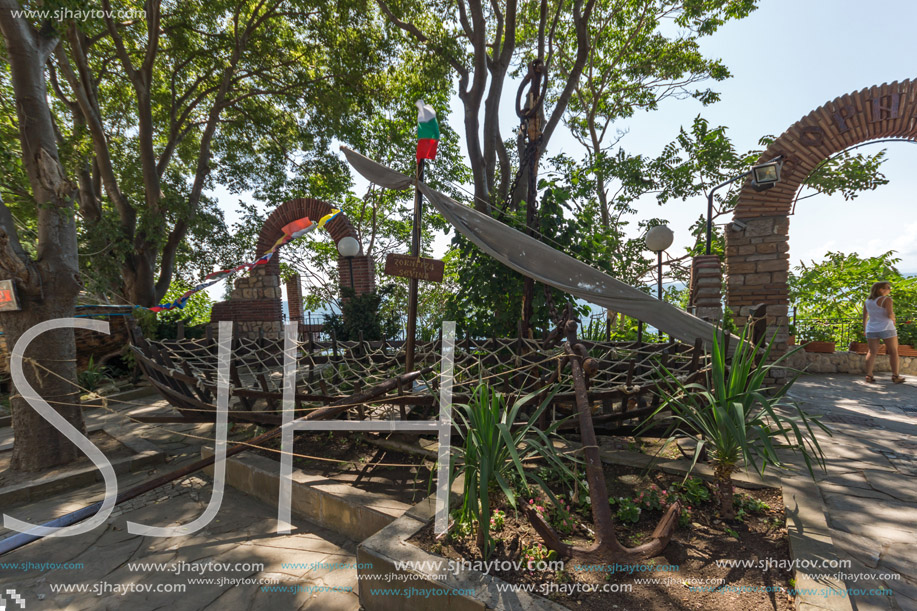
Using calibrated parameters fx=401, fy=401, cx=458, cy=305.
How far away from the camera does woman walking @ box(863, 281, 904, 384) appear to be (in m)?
5.11

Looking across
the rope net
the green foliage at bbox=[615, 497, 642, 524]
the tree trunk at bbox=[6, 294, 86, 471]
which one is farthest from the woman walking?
the tree trunk at bbox=[6, 294, 86, 471]

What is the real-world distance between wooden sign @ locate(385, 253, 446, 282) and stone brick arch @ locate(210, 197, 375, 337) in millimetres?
4578

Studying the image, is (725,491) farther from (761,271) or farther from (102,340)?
(102,340)

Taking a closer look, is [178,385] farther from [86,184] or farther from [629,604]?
[86,184]

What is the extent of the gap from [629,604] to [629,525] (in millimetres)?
557

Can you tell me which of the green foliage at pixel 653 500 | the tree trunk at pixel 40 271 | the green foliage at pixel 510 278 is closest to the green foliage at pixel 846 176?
the green foliage at pixel 510 278

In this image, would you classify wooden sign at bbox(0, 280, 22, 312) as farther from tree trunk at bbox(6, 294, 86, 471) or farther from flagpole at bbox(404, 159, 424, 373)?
flagpole at bbox(404, 159, 424, 373)

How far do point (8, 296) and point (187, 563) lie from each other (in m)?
2.67

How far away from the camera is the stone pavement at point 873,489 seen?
159 centimetres

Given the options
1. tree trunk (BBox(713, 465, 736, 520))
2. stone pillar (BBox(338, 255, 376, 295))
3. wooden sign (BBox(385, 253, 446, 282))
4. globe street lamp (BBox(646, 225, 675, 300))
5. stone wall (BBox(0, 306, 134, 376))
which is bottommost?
tree trunk (BBox(713, 465, 736, 520))

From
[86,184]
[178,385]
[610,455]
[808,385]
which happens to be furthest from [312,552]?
[86,184]

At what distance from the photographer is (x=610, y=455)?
2656 millimetres

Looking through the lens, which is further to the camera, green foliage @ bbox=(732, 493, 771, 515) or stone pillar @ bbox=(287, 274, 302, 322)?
stone pillar @ bbox=(287, 274, 302, 322)

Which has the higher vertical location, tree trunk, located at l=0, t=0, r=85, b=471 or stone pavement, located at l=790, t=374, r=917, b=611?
tree trunk, located at l=0, t=0, r=85, b=471
